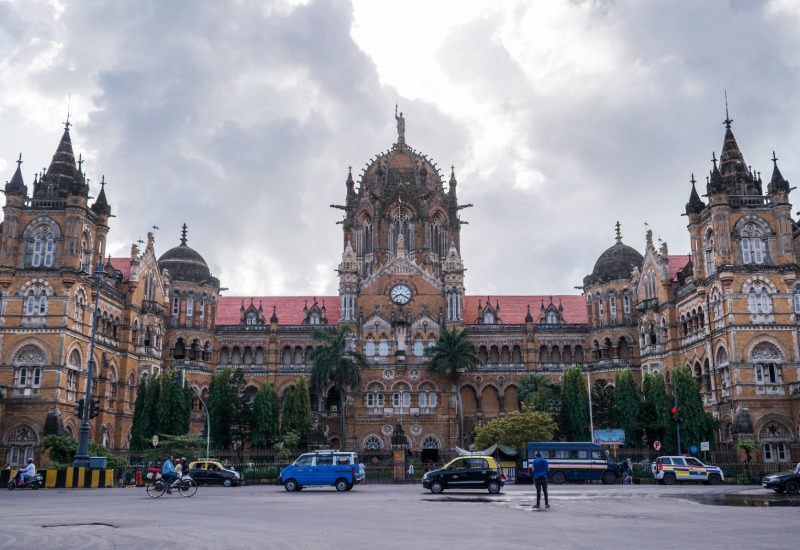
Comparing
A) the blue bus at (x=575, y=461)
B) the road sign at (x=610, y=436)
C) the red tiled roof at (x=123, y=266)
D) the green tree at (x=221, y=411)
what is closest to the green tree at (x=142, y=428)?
the green tree at (x=221, y=411)

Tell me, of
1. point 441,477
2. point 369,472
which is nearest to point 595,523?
point 441,477

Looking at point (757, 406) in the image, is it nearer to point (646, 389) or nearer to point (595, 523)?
point (646, 389)

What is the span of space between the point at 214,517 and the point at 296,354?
198 feet

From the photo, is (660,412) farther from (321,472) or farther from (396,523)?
(396,523)

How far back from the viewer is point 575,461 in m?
46.3

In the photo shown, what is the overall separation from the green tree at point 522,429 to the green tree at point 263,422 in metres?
17.4

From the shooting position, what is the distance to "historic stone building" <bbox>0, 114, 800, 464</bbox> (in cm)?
6116

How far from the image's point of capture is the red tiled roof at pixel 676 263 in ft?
252

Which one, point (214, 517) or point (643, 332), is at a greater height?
point (643, 332)

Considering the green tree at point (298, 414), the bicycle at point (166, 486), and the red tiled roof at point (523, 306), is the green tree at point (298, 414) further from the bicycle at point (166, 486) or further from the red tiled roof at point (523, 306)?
the bicycle at point (166, 486)

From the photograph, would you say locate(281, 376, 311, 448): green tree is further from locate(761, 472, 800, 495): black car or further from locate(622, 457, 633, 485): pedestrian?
locate(761, 472, 800, 495): black car

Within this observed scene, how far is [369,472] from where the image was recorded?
5491 cm

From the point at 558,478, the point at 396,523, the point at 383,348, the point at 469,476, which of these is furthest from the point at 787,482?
the point at 383,348

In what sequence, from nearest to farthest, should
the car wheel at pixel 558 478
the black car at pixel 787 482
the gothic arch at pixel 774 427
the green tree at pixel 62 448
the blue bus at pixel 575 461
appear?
the black car at pixel 787 482 < the blue bus at pixel 575 461 < the car wheel at pixel 558 478 < the green tree at pixel 62 448 < the gothic arch at pixel 774 427
